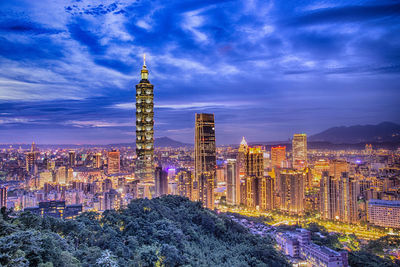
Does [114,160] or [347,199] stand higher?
[114,160]

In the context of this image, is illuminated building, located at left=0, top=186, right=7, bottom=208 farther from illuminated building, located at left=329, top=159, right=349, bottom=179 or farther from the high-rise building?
illuminated building, located at left=329, top=159, right=349, bottom=179

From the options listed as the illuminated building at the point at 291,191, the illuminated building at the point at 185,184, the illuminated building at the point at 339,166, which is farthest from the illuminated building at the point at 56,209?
the illuminated building at the point at 339,166

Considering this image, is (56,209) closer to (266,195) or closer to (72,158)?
(266,195)

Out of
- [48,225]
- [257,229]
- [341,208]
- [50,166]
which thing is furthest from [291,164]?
[48,225]

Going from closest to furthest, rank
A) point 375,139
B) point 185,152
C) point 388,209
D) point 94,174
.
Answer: point 388,209, point 375,139, point 94,174, point 185,152

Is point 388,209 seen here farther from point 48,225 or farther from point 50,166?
point 50,166

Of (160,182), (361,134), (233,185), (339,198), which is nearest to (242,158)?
(233,185)
